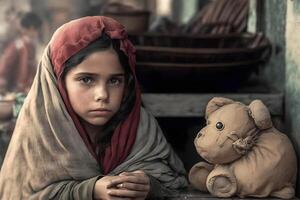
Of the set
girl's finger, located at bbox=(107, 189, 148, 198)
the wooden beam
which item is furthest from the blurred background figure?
girl's finger, located at bbox=(107, 189, 148, 198)

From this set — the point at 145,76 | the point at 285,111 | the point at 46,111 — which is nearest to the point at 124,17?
the point at 145,76

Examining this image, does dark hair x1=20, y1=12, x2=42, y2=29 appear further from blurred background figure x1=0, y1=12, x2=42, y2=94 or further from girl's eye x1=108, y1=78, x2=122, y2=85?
girl's eye x1=108, y1=78, x2=122, y2=85

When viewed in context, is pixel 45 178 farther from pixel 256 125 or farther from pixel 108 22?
pixel 256 125

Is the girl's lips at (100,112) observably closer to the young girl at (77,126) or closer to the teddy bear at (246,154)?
the young girl at (77,126)

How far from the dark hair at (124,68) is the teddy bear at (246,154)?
401 millimetres

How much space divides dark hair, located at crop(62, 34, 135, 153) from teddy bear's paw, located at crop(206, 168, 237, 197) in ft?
1.76

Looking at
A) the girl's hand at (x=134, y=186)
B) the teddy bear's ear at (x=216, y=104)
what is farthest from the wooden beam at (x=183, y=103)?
the girl's hand at (x=134, y=186)

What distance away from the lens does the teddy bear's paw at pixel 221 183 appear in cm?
356

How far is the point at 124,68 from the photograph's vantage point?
137 inches

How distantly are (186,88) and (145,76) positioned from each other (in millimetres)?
268

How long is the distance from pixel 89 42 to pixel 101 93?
25cm

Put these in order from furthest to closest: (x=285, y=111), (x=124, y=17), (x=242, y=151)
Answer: (x=124, y=17) < (x=285, y=111) < (x=242, y=151)

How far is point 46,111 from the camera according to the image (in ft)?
11.3

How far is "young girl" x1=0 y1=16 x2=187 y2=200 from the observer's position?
11.1 ft
